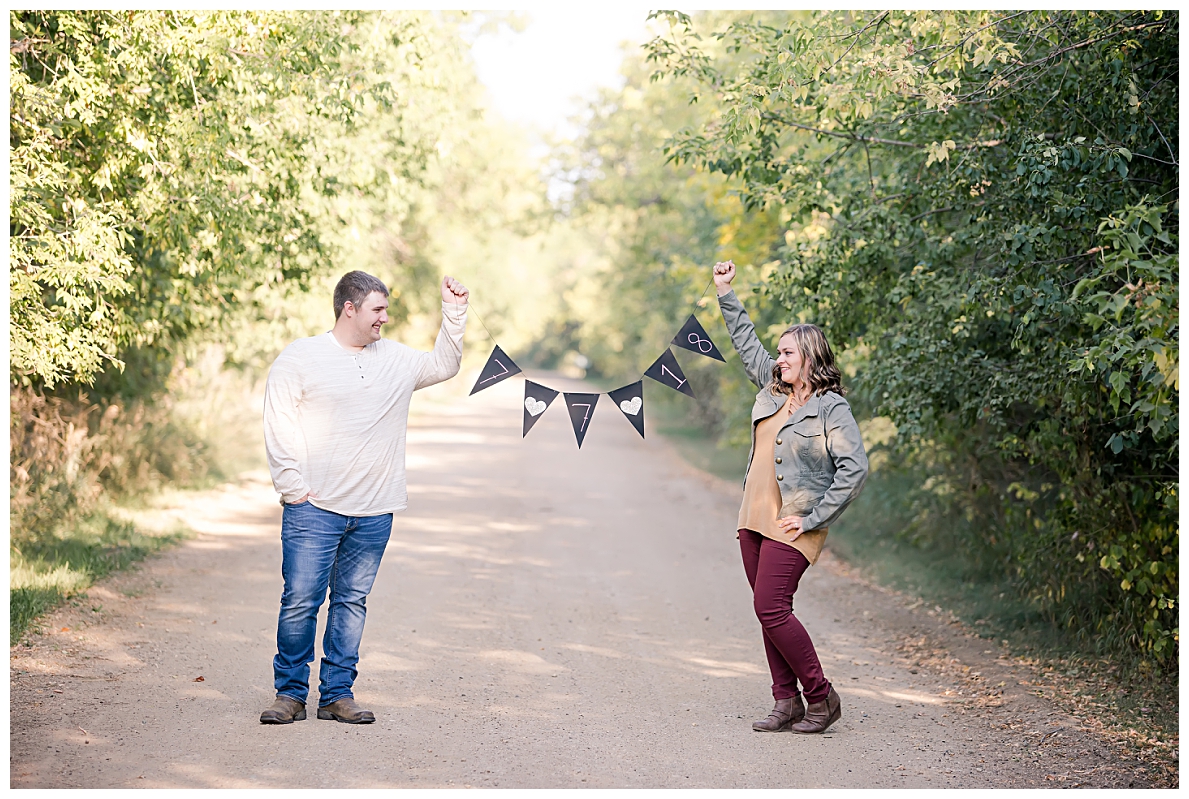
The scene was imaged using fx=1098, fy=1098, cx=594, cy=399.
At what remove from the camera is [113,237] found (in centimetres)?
648

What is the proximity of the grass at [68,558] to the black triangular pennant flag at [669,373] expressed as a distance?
150 inches

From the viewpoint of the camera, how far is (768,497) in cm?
519

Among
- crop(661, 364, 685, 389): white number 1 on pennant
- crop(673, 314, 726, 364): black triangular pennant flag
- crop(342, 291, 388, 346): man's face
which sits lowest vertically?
crop(661, 364, 685, 389): white number 1 on pennant

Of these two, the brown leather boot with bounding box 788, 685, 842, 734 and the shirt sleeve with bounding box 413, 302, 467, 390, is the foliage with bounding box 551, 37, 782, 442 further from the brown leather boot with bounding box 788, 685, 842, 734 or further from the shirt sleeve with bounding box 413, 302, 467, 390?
the brown leather boot with bounding box 788, 685, 842, 734

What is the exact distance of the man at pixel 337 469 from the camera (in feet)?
16.6

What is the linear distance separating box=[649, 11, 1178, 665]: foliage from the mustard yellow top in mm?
1370

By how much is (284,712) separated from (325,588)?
59 cm

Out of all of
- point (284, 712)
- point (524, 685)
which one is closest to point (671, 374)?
point (524, 685)

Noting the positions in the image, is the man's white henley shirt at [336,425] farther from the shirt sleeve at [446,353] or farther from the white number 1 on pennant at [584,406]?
the white number 1 on pennant at [584,406]

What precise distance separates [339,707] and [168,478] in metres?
8.84

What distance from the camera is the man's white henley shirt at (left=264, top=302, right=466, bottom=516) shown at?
5.02 meters

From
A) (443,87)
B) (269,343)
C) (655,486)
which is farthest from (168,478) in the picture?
(655,486)

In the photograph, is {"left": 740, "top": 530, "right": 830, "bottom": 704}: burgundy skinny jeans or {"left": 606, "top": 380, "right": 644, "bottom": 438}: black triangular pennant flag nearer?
{"left": 740, "top": 530, "right": 830, "bottom": 704}: burgundy skinny jeans

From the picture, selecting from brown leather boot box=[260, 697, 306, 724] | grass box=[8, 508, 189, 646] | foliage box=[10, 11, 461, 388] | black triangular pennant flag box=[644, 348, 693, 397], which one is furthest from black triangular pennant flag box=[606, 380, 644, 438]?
grass box=[8, 508, 189, 646]
